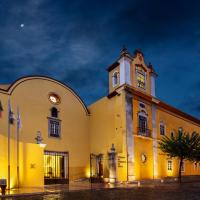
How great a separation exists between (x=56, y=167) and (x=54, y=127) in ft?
11.1

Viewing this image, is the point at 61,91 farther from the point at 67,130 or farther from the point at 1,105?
the point at 1,105

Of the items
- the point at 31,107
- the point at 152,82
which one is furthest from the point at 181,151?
the point at 31,107

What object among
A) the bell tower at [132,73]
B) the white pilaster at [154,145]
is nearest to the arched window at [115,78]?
the bell tower at [132,73]

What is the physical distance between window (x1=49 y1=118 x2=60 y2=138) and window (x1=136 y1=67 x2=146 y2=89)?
8.70 m

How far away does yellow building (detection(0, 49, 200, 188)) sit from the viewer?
25.8m

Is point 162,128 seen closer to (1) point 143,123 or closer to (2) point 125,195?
(1) point 143,123

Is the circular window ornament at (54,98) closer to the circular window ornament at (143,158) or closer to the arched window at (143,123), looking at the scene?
the arched window at (143,123)

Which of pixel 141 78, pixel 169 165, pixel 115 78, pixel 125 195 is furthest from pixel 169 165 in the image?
pixel 125 195

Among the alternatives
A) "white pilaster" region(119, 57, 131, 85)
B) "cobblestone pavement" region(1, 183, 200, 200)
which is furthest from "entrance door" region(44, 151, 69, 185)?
"cobblestone pavement" region(1, 183, 200, 200)

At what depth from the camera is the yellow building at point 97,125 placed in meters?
25.8

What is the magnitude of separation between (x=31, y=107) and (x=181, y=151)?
13.3 meters

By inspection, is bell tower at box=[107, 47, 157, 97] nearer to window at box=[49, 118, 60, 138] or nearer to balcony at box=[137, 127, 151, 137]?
balcony at box=[137, 127, 151, 137]

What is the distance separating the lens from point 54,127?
2761 cm

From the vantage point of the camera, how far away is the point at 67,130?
28.7 meters
